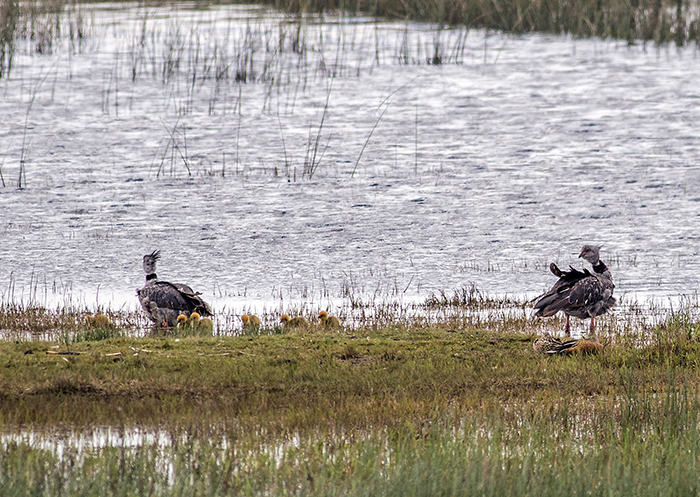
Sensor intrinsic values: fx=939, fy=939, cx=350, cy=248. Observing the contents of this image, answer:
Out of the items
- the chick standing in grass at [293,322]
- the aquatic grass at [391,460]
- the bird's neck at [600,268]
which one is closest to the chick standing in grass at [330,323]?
the chick standing in grass at [293,322]

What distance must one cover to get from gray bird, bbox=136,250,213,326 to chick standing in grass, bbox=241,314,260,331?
76 centimetres

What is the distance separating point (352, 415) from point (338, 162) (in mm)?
16012

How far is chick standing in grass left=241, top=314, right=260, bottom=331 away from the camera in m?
11.6

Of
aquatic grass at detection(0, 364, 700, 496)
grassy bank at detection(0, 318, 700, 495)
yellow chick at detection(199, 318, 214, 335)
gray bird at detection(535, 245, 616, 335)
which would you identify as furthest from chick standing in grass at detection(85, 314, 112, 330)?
gray bird at detection(535, 245, 616, 335)

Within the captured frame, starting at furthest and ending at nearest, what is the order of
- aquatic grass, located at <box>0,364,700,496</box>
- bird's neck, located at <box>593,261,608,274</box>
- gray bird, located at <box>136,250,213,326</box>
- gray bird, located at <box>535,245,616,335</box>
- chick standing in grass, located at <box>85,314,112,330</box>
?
bird's neck, located at <box>593,261,608,274</box>, gray bird, located at <box>136,250,213,326</box>, gray bird, located at <box>535,245,616,335</box>, chick standing in grass, located at <box>85,314,112,330</box>, aquatic grass, located at <box>0,364,700,496</box>

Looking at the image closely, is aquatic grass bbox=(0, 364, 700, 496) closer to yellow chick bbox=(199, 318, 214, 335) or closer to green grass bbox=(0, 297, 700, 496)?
green grass bbox=(0, 297, 700, 496)

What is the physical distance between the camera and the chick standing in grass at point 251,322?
11.6 meters

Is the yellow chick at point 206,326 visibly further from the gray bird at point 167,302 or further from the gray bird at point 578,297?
the gray bird at point 578,297

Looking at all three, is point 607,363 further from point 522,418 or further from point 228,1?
point 228,1

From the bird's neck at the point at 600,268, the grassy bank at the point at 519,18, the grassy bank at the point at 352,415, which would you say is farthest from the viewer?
the grassy bank at the point at 519,18

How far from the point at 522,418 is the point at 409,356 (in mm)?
2494

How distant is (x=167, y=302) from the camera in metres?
Result: 12.1

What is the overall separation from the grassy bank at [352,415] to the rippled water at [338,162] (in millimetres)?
3638

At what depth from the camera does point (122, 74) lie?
30.3 metres
